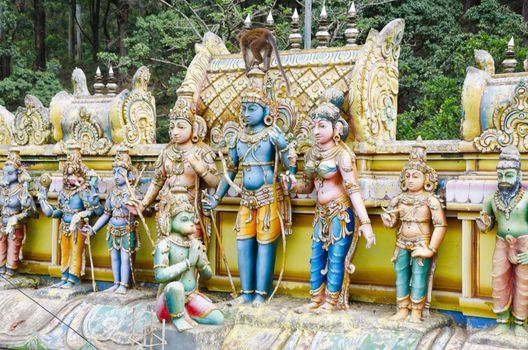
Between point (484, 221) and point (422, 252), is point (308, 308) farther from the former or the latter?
point (484, 221)

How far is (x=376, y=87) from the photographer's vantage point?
6602 mm

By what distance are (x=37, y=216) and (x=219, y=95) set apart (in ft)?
9.13

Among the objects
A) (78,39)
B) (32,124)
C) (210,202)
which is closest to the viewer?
(210,202)

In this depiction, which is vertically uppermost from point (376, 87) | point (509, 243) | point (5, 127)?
point (376, 87)

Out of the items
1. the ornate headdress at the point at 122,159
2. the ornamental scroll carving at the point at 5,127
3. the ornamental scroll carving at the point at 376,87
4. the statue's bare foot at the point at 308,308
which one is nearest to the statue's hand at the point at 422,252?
the statue's bare foot at the point at 308,308

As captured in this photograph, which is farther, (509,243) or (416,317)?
(416,317)

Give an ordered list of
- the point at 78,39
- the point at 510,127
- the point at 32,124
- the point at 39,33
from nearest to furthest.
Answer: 1. the point at 510,127
2. the point at 32,124
3. the point at 39,33
4. the point at 78,39

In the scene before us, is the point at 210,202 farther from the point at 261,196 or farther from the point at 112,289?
the point at 112,289

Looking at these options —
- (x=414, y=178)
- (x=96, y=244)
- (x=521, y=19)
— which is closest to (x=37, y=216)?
(x=96, y=244)

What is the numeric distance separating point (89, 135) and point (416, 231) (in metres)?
3.98

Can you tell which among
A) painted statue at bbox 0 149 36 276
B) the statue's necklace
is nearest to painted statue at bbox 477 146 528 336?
the statue's necklace

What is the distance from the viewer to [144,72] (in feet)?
26.3

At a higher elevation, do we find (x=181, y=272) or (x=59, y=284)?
(x=181, y=272)

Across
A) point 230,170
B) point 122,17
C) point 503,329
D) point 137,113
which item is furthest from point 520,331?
point 122,17
